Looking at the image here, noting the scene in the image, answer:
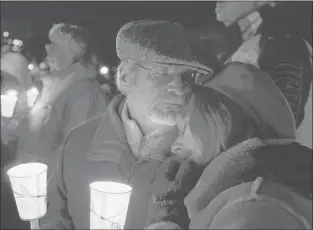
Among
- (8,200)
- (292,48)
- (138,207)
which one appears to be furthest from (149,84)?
(8,200)

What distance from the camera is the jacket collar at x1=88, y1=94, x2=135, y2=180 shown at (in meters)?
1.52

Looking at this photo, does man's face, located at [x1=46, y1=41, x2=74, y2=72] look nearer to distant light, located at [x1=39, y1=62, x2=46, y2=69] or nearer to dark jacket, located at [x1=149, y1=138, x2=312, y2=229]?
distant light, located at [x1=39, y1=62, x2=46, y2=69]

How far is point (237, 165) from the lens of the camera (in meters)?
0.61

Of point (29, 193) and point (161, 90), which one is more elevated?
point (161, 90)

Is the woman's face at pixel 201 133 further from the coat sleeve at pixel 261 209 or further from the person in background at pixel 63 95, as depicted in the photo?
the person in background at pixel 63 95

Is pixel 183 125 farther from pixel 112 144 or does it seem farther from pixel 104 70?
pixel 104 70

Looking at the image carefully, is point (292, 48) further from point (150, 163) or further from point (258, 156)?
point (258, 156)

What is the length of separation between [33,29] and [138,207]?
108 inches

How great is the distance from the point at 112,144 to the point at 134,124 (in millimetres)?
123

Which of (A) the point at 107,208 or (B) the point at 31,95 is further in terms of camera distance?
(B) the point at 31,95

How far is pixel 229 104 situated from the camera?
0.83 meters

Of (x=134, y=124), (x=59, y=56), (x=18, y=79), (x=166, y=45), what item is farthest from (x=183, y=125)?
(x=18, y=79)

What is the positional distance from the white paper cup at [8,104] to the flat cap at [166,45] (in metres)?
1.82

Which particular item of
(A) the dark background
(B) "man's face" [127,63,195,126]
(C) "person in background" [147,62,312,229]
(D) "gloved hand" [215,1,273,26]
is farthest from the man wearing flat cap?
(A) the dark background
